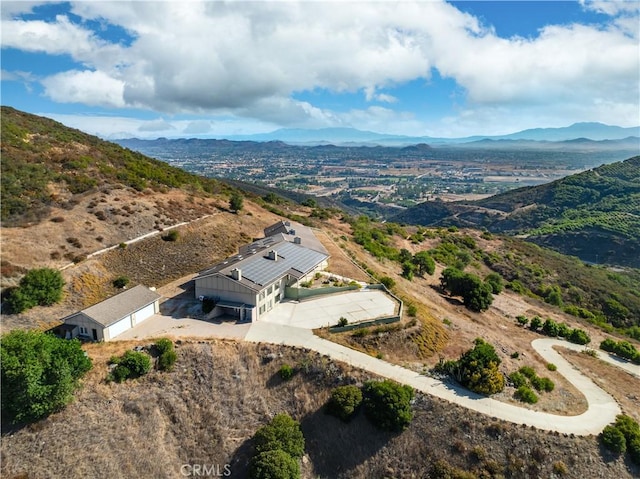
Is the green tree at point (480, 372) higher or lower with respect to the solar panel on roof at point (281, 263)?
lower

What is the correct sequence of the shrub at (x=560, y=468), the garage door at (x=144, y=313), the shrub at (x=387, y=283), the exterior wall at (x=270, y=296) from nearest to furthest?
the shrub at (x=560, y=468) < the garage door at (x=144, y=313) < the exterior wall at (x=270, y=296) < the shrub at (x=387, y=283)

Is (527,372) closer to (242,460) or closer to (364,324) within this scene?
(364,324)

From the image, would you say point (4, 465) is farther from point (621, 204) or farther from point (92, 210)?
point (621, 204)

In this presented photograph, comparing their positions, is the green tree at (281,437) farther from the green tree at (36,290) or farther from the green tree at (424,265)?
the green tree at (424,265)

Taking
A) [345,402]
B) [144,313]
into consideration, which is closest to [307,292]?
[345,402]

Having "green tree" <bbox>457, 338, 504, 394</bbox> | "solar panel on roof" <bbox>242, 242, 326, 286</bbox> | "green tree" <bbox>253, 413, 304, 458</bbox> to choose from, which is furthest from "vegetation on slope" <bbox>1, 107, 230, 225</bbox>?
"green tree" <bbox>457, 338, 504, 394</bbox>

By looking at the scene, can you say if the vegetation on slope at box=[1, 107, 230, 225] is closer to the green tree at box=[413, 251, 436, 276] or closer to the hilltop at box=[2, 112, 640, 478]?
the hilltop at box=[2, 112, 640, 478]

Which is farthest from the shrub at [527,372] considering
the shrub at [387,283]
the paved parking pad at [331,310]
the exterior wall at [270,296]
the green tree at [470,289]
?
the exterior wall at [270,296]

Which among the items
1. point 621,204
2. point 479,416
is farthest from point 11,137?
point 621,204

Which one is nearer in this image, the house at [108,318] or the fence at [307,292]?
the house at [108,318]
